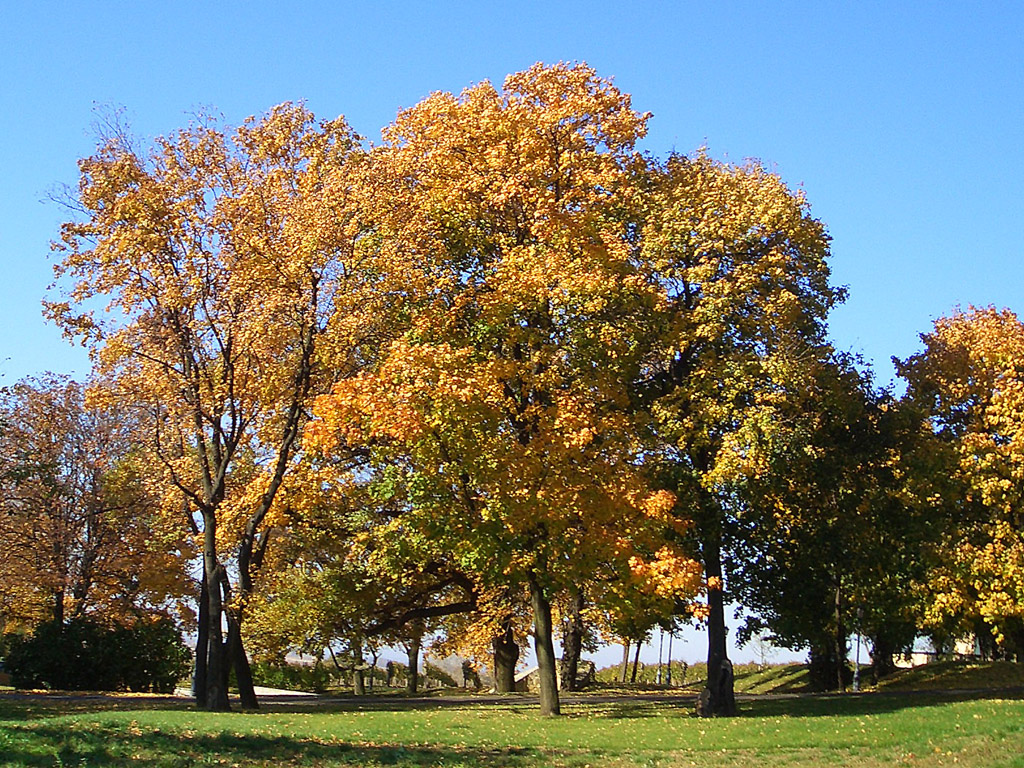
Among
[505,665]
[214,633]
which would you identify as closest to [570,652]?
[505,665]

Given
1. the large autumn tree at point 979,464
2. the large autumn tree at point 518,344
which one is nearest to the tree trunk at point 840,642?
the large autumn tree at point 979,464

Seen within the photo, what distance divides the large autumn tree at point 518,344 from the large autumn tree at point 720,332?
3.52 feet

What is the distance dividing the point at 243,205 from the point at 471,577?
1389 cm

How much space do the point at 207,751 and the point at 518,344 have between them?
13.9m

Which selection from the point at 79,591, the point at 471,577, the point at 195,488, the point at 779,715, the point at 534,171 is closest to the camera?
the point at 779,715

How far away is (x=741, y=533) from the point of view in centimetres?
2500

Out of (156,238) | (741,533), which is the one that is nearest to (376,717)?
(741,533)

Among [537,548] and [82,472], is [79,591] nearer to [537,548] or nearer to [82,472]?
[82,472]

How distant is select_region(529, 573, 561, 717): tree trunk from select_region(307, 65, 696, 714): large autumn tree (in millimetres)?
51

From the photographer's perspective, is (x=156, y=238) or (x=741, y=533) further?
(x=741, y=533)

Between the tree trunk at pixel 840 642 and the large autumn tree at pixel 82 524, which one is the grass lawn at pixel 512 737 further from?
the large autumn tree at pixel 82 524

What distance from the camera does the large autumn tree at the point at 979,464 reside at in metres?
29.7

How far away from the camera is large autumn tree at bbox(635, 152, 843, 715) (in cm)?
2408

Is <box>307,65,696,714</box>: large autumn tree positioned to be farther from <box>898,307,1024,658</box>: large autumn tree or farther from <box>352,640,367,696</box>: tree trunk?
<box>898,307,1024,658</box>: large autumn tree
